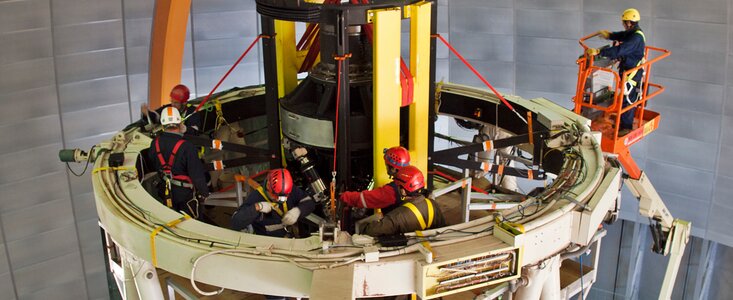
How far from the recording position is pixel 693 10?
1379cm

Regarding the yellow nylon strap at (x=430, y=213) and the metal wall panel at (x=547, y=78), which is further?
the metal wall panel at (x=547, y=78)

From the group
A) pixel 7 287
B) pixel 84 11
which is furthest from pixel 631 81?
pixel 7 287

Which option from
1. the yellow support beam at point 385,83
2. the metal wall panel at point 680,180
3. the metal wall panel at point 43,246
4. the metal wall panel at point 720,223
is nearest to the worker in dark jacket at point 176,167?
the yellow support beam at point 385,83

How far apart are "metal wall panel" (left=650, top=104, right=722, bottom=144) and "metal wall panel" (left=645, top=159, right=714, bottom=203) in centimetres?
68

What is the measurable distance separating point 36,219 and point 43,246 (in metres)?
0.60

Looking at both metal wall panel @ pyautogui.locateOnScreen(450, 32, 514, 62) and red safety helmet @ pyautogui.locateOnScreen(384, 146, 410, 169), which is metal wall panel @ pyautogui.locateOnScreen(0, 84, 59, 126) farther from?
red safety helmet @ pyautogui.locateOnScreen(384, 146, 410, 169)

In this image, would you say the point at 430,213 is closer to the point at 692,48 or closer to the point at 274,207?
the point at 274,207

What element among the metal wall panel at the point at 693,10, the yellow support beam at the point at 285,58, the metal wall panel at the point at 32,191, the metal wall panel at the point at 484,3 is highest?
the metal wall panel at the point at 484,3

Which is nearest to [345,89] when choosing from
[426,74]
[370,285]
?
[426,74]

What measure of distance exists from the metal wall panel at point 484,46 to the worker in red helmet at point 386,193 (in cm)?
844

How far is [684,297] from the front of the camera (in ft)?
52.7

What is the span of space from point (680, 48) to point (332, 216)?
8.87 m

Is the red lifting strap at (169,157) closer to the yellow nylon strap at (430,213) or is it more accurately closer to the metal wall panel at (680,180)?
the yellow nylon strap at (430,213)

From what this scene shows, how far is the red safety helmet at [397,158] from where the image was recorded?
810cm
